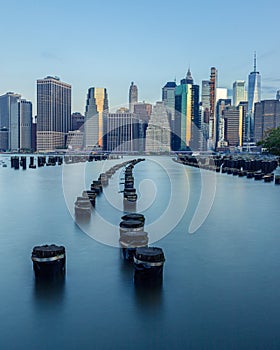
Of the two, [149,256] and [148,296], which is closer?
[148,296]

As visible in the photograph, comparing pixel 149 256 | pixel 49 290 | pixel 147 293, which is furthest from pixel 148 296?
pixel 49 290

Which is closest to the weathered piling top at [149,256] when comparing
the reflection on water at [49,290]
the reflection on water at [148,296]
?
the reflection on water at [148,296]

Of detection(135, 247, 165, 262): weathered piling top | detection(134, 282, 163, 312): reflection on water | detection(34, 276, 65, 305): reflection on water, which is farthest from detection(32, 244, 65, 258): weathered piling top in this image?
detection(134, 282, 163, 312): reflection on water

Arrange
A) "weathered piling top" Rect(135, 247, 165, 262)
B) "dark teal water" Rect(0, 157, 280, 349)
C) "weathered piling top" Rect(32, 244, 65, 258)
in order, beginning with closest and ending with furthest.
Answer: "dark teal water" Rect(0, 157, 280, 349) < "weathered piling top" Rect(135, 247, 165, 262) < "weathered piling top" Rect(32, 244, 65, 258)

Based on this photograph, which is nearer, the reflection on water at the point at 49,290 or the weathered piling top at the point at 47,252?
the reflection on water at the point at 49,290

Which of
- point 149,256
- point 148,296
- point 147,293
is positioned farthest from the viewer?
point 149,256

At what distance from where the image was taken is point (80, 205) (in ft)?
72.6

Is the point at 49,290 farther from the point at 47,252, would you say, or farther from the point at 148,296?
the point at 148,296

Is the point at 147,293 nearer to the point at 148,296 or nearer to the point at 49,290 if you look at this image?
the point at 148,296

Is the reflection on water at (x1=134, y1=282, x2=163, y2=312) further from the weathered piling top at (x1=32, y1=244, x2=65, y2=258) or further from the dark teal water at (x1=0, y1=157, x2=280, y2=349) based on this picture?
the weathered piling top at (x1=32, y1=244, x2=65, y2=258)

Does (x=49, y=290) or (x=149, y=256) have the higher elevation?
(x=149, y=256)

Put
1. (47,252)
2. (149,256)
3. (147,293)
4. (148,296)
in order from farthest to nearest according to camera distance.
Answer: (47,252) < (149,256) < (147,293) < (148,296)

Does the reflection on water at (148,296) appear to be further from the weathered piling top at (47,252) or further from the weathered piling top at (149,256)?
the weathered piling top at (47,252)

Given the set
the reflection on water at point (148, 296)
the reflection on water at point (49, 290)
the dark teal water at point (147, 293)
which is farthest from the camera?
the reflection on water at point (49, 290)
